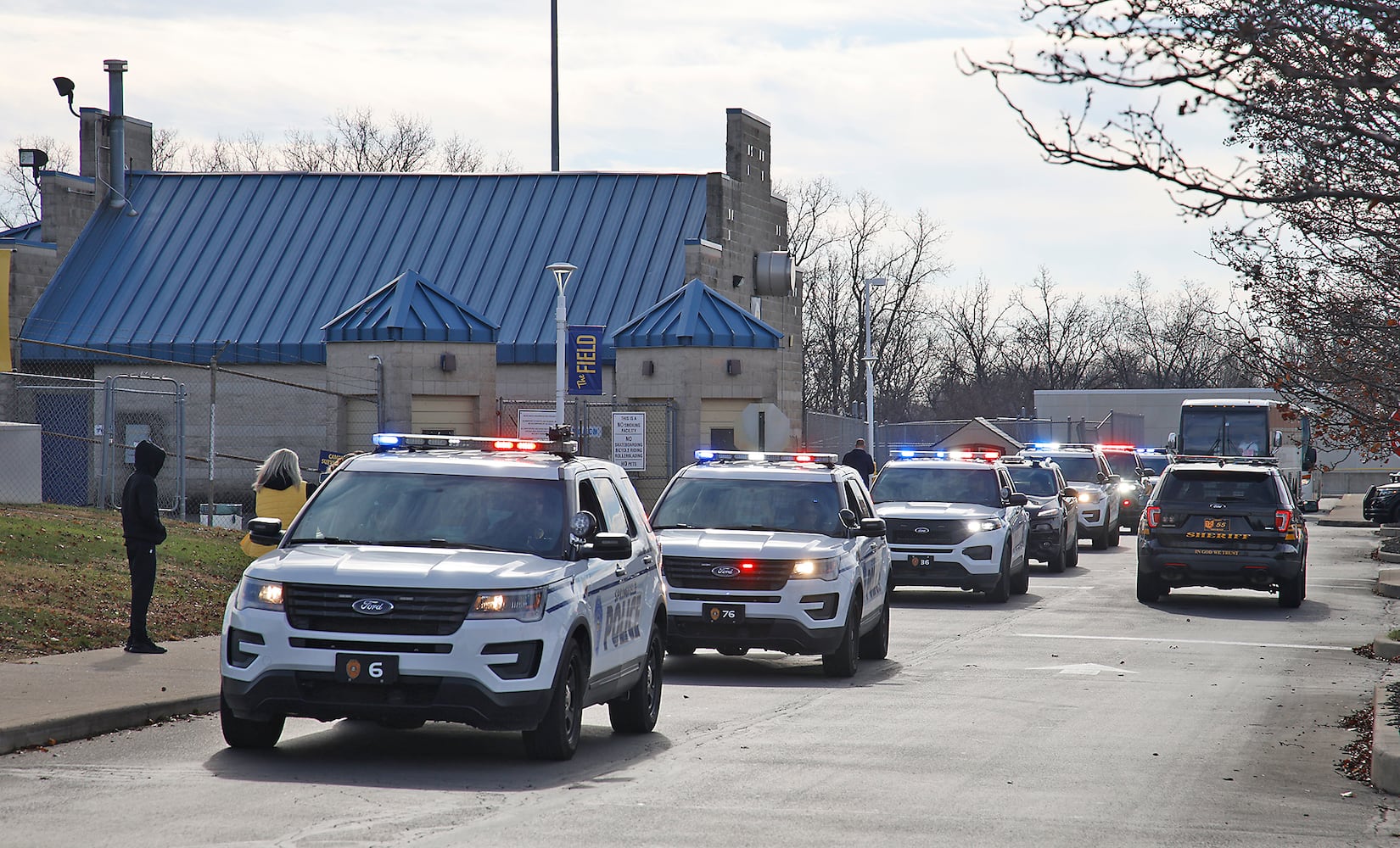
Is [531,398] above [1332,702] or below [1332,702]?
above

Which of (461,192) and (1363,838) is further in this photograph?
(461,192)

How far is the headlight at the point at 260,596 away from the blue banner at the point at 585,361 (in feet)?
70.7

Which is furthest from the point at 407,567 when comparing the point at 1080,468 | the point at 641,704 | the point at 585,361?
the point at 1080,468

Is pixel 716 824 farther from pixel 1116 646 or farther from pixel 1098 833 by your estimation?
pixel 1116 646

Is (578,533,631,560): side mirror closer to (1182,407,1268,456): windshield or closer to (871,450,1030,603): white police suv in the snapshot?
(871,450,1030,603): white police suv

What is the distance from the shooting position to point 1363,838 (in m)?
8.03

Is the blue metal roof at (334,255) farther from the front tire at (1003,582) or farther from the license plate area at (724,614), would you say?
the license plate area at (724,614)

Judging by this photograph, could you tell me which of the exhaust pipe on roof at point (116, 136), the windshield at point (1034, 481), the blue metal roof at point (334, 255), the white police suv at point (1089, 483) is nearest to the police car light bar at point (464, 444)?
the windshield at point (1034, 481)

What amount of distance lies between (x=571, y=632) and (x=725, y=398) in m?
25.0

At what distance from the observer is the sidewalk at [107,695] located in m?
9.78

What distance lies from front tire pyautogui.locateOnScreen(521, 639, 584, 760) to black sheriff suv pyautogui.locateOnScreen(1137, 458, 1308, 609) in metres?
14.1

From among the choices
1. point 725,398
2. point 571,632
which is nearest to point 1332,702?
point 571,632

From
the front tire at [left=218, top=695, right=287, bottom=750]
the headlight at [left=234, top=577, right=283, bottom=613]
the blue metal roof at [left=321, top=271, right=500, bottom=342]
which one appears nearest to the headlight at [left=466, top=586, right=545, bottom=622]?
the headlight at [left=234, top=577, right=283, bottom=613]

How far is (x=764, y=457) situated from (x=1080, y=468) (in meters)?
19.5
